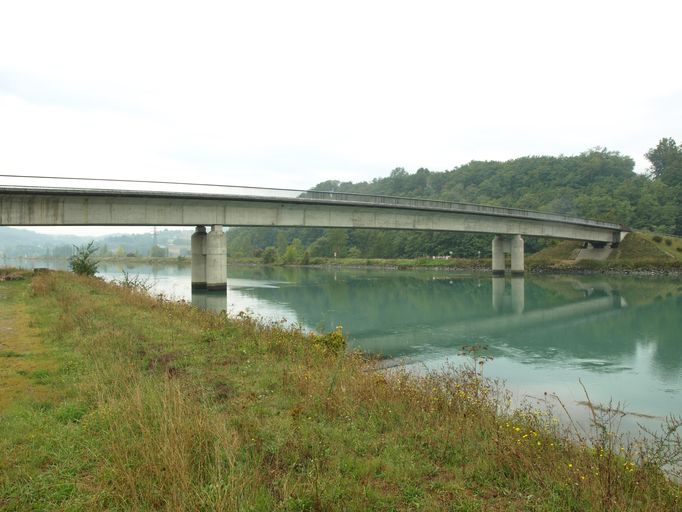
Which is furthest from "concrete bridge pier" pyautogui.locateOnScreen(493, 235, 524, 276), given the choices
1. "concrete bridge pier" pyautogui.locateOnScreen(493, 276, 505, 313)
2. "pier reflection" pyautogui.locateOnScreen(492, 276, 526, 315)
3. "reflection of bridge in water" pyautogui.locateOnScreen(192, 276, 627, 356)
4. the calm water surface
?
"reflection of bridge in water" pyautogui.locateOnScreen(192, 276, 627, 356)

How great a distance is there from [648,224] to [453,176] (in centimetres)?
6747

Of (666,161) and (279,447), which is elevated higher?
(666,161)

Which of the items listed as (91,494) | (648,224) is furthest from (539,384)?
(648,224)

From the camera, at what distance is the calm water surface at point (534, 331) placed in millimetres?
12281

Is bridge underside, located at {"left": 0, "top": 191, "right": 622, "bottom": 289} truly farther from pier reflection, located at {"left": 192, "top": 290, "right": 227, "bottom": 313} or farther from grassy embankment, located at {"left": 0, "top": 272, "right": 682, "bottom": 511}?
grassy embankment, located at {"left": 0, "top": 272, "right": 682, "bottom": 511}

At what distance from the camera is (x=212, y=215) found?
125 feet

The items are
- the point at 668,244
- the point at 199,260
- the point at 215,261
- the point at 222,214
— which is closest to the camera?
the point at 215,261

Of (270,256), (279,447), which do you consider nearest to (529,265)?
(270,256)

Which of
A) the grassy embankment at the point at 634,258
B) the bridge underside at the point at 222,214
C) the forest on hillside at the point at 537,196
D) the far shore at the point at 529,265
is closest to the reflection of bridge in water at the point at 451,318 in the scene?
the bridge underside at the point at 222,214

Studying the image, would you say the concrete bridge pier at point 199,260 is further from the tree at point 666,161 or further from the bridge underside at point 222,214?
the tree at point 666,161

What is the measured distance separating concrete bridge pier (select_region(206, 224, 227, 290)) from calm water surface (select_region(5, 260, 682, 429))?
163 cm

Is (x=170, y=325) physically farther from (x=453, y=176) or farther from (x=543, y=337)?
(x=453, y=176)

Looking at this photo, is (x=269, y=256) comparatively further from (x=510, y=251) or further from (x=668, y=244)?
(x=668, y=244)

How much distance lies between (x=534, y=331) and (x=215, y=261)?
24.7 m
